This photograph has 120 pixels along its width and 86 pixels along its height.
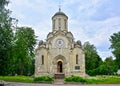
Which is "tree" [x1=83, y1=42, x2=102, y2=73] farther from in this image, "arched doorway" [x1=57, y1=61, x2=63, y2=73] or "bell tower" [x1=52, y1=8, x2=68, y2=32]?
"arched doorway" [x1=57, y1=61, x2=63, y2=73]

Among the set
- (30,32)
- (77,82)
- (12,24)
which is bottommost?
(77,82)

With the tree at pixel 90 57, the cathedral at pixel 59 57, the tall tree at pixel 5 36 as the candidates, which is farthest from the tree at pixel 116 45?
the tall tree at pixel 5 36

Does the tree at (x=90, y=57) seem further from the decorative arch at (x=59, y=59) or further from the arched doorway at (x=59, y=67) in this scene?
the decorative arch at (x=59, y=59)

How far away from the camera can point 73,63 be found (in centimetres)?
4984

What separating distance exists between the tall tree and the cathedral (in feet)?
79.3

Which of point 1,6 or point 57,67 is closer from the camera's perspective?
point 1,6

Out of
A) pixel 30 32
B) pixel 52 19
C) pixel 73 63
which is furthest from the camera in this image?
pixel 30 32

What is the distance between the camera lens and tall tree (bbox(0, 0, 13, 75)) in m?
23.6

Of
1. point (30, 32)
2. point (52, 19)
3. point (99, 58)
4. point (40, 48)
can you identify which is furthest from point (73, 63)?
point (99, 58)

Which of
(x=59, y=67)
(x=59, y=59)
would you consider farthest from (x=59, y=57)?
(x=59, y=67)

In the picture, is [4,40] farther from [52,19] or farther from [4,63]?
[52,19]

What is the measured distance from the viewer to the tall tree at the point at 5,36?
23594mm

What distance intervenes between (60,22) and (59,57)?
7.48 m

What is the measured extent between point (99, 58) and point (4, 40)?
63998 millimetres
